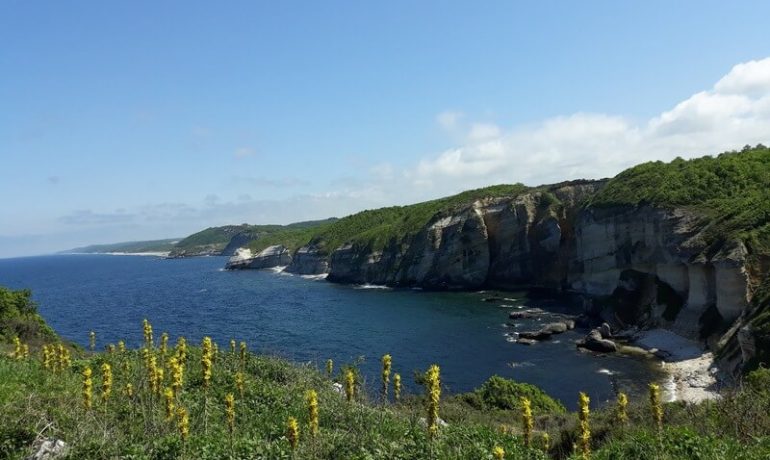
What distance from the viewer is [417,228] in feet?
334

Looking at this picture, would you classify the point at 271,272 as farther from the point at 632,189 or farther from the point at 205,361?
the point at 205,361

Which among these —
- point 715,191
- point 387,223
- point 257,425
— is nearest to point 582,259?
point 715,191

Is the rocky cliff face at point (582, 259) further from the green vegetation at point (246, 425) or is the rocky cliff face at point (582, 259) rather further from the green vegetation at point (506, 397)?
the green vegetation at point (246, 425)

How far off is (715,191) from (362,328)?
4201cm

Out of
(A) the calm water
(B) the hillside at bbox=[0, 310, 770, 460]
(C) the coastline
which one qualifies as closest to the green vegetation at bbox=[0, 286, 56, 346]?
(A) the calm water

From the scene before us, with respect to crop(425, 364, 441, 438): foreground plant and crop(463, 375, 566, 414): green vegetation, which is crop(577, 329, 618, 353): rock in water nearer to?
crop(463, 375, 566, 414): green vegetation

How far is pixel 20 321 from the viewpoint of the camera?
114 ft

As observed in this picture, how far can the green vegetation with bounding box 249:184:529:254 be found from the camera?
101m

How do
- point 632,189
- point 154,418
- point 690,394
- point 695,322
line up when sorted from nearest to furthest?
point 154,418 < point 690,394 < point 695,322 < point 632,189

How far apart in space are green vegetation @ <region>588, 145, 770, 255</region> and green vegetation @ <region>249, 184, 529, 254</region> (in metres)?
26.2

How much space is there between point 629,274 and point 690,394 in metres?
25.4

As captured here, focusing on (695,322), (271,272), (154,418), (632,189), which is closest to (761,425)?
(154,418)

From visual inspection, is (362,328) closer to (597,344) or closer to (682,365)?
(597,344)

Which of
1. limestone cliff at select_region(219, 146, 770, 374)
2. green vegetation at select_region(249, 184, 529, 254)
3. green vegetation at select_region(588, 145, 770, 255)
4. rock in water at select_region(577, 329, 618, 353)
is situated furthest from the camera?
green vegetation at select_region(249, 184, 529, 254)
